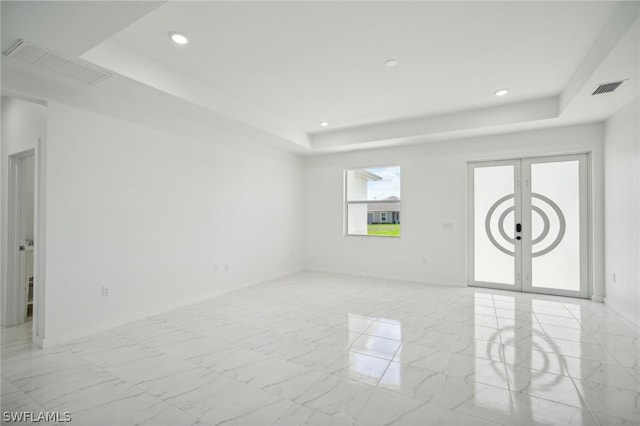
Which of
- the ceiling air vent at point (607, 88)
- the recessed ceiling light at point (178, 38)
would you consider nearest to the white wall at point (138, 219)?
the recessed ceiling light at point (178, 38)

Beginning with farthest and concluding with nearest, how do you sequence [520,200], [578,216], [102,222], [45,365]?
[520,200] < [578,216] < [102,222] < [45,365]

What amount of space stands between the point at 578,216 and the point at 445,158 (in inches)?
85.8

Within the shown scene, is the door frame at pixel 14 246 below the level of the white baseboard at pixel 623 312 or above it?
above

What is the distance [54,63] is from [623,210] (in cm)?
643

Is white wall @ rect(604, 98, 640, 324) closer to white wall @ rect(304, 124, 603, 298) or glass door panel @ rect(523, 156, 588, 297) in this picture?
white wall @ rect(304, 124, 603, 298)

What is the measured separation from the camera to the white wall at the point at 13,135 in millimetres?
3270

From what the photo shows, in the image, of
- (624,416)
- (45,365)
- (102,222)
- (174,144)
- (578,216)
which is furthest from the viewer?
(578,216)

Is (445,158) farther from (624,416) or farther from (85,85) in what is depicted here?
(85,85)

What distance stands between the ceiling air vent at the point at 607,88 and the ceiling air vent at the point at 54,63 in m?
5.05

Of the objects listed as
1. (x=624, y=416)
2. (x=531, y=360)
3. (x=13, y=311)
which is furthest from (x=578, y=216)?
(x=13, y=311)

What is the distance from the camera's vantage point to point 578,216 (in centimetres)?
478

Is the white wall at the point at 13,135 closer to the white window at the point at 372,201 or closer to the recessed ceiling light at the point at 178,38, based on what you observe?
the recessed ceiling light at the point at 178,38

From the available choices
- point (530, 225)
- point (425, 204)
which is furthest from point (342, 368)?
point (530, 225)

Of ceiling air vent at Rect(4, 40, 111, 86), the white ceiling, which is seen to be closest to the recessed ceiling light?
the white ceiling
